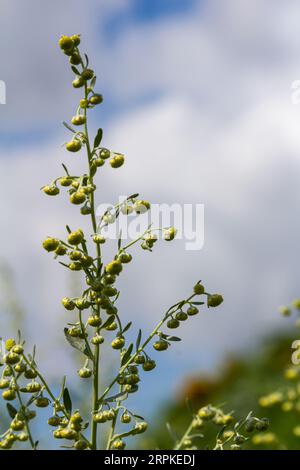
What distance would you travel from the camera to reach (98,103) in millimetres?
2807

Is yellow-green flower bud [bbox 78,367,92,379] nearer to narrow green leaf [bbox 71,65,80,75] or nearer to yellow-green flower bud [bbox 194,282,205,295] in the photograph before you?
yellow-green flower bud [bbox 194,282,205,295]

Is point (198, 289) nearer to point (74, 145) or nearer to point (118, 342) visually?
point (118, 342)

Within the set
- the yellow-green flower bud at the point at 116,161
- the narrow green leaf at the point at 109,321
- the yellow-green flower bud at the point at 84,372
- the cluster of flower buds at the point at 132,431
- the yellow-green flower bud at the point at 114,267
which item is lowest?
the cluster of flower buds at the point at 132,431

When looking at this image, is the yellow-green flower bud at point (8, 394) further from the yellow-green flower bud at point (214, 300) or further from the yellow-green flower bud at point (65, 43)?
the yellow-green flower bud at point (65, 43)

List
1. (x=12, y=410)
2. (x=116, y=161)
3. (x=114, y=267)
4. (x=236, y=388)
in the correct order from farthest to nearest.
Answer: (x=236, y=388), (x=12, y=410), (x=116, y=161), (x=114, y=267)

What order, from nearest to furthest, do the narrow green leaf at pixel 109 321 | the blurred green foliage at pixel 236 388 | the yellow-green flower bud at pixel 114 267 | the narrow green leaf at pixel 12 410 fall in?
the yellow-green flower bud at pixel 114 267
the narrow green leaf at pixel 109 321
the narrow green leaf at pixel 12 410
the blurred green foliage at pixel 236 388

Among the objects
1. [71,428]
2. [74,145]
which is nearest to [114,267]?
[74,145]

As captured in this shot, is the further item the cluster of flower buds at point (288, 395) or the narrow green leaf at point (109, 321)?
the cluster of flower buds at point (288, 395)

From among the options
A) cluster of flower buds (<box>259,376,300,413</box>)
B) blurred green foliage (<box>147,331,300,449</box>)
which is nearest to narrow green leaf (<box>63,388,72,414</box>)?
cluster of flower buds (<box>259,376,300,413</box>)

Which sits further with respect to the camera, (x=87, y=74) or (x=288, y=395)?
(x=288, y=395)

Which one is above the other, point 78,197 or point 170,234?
point 78,197

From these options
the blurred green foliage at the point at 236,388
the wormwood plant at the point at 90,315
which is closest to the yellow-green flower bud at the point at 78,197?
the wormwood plant at the point at 90,315

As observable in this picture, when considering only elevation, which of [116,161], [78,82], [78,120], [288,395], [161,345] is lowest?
[288,395]
